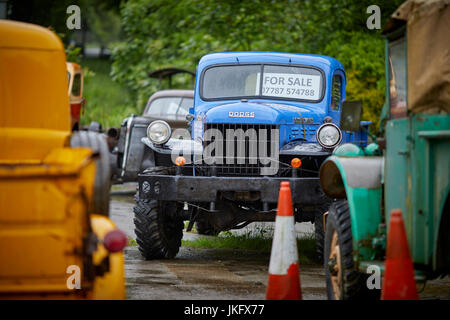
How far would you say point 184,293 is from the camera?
735 cm

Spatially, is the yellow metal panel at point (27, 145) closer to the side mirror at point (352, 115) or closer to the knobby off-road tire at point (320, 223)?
the side mirror at point (352, 115)

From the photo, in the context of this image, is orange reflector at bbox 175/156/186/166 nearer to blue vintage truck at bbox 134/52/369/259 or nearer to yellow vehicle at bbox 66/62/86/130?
blue vintage truck at bbox 134/52/369/259

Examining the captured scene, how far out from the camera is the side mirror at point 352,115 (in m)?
6.39

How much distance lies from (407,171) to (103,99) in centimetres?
3494

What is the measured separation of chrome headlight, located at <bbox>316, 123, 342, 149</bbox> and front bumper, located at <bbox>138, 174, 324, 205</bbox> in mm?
541

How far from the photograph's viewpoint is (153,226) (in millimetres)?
9633

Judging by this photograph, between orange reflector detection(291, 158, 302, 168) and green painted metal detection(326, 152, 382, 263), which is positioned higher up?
orange reflector detection(291, 158, 302, 168)

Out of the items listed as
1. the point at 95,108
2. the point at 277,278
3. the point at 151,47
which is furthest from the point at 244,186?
the point at 95,108

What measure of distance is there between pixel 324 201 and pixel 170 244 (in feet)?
6.32

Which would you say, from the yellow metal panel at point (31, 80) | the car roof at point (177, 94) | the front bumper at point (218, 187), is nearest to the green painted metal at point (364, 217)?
the yellow metal panel at point (31, 80)

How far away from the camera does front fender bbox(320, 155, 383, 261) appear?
6230mm

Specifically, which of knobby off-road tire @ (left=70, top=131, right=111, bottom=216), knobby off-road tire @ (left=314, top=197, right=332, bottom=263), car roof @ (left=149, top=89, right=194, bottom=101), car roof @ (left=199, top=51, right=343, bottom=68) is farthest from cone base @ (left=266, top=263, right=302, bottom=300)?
car roof @ (left=149, top=89, right=194, bottom=101)

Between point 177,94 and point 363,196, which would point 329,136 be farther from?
point 177,94

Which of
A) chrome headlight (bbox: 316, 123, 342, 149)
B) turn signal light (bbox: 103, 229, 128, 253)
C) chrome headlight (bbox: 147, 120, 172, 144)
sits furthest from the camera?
chrome headlight (bbox: 147, 120, 172, 144)
